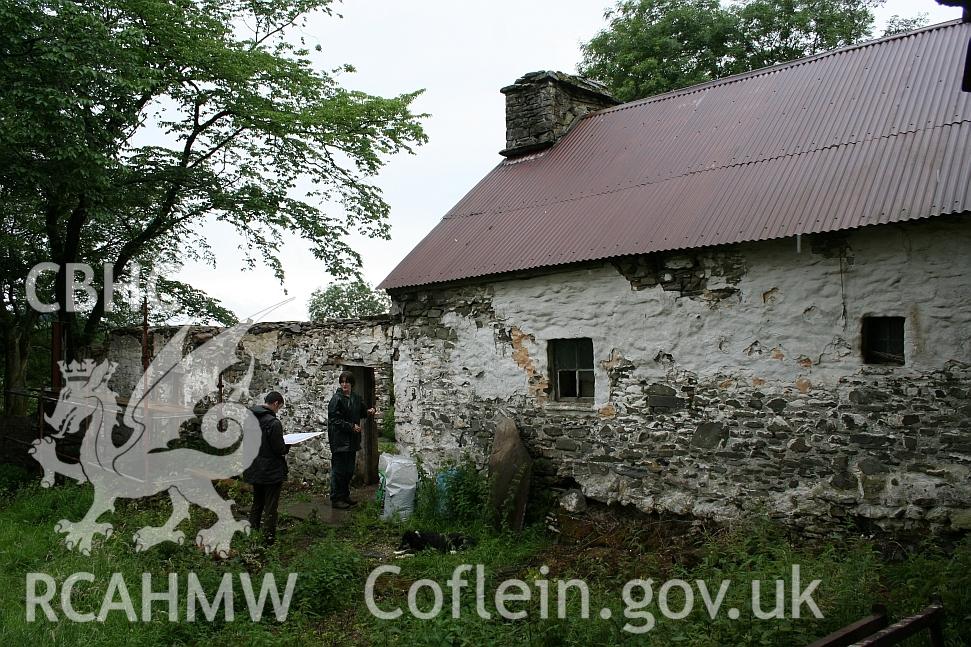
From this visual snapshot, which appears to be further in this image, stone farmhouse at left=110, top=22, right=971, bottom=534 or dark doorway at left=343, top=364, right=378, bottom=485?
dark doorway at left=343, top=364, right=378, bottom=485

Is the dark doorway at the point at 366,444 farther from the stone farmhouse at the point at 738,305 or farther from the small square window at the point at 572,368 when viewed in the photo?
the small square window at the point at 572,368

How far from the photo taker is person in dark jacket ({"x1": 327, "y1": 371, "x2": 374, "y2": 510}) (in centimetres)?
890

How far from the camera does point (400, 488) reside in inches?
340

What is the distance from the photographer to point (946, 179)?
19.5ft

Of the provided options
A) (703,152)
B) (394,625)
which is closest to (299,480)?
(394,625)

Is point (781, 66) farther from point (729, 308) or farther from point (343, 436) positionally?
point (343, 436)

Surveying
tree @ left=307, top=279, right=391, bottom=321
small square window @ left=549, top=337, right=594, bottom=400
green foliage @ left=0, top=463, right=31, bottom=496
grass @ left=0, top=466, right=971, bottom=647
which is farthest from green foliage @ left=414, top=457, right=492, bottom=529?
tree @ left=307, top=279, right=391, bottom=321

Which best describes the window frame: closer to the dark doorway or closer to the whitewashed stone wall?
the whitewashed stone wall

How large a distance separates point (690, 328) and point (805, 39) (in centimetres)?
1304

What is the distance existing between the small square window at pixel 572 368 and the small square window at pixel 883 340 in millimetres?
2834

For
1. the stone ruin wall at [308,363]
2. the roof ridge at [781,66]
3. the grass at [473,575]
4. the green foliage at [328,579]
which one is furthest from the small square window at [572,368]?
the roof ridge at [781,66]

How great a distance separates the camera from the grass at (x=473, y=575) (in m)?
4.90

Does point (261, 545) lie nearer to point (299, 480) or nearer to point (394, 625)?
point (394, 625)

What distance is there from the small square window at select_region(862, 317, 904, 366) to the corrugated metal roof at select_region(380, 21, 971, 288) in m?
0.95
